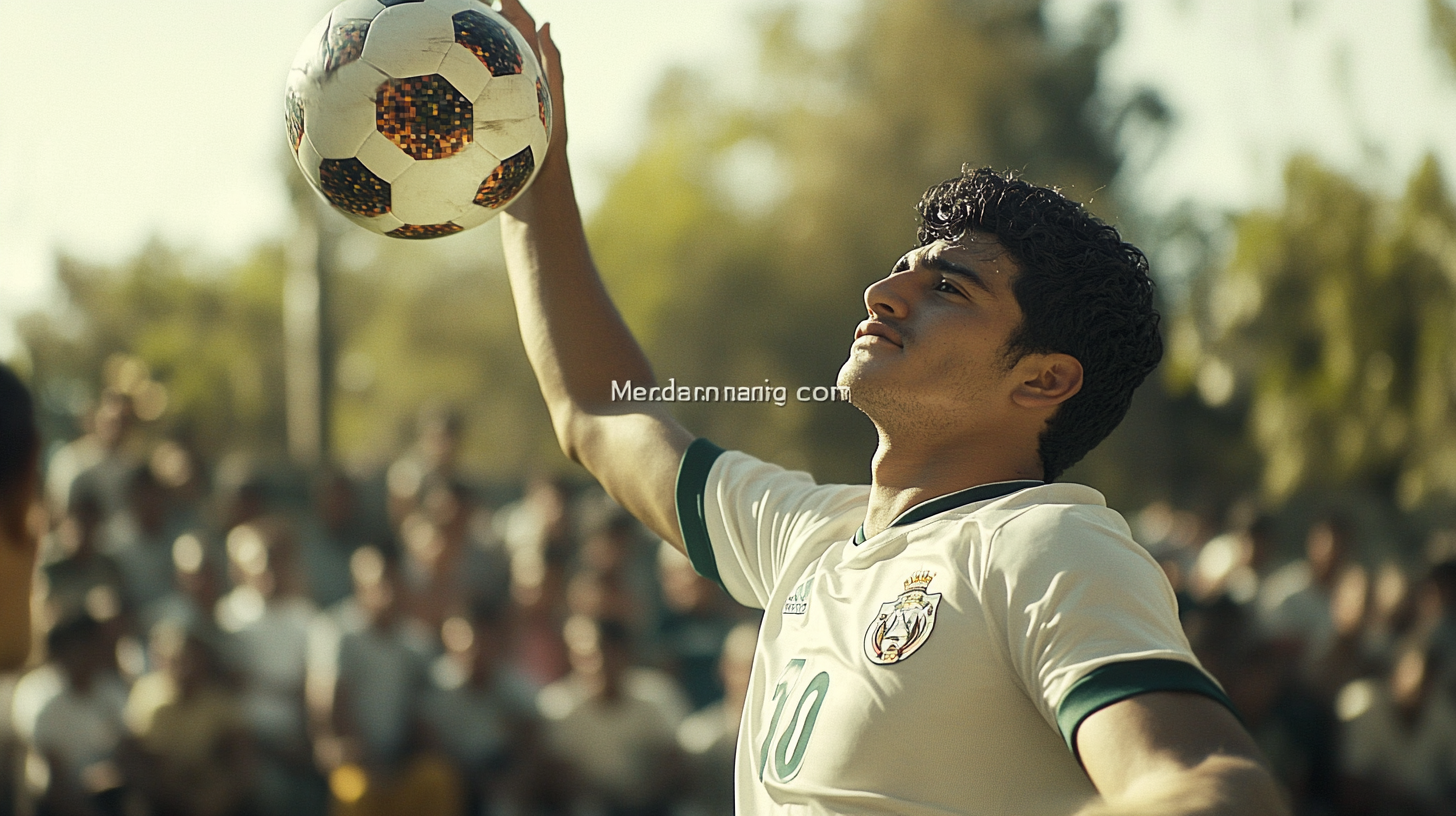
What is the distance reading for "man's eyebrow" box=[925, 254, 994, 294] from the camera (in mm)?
2340

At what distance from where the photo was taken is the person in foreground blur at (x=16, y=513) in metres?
2.25

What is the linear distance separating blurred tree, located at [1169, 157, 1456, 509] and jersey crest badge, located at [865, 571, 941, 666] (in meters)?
10.4

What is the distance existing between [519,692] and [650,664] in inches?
37.7

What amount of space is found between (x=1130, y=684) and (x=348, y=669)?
17.9 feet

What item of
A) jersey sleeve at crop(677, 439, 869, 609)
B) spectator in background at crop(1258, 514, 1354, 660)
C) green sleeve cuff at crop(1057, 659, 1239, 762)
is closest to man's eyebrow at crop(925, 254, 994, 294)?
jersey sleeve at crop(677, 439, 869, 609)

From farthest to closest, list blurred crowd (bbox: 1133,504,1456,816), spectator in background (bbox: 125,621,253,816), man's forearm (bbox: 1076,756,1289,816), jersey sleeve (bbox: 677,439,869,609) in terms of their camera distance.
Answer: blurred crowd (bbox: 1133,504,1456,816), spectator in background (bbox: 125,621,253,816), jersey sleeve (bbox: 677,439,869,609), man's forearm (bbox: 1076,756,1289,816)

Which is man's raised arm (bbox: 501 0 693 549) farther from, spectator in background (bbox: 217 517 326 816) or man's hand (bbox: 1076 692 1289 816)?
spectator in background (bbox: 217 517 326 816)

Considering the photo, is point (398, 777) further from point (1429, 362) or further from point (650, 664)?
point (1429, 362)

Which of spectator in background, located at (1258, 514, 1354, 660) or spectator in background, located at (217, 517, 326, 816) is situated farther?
spectator in background, located at (1258, 514, 1354, 660)

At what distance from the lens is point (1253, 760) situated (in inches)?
61.0

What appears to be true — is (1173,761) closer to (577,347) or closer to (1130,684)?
(1130,684)

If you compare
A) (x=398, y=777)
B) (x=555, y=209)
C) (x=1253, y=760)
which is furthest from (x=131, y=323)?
(x=1253, y=760)

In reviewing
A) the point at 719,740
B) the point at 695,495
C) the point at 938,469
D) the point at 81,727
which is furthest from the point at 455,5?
the point at 81,727

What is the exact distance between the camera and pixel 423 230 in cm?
284
